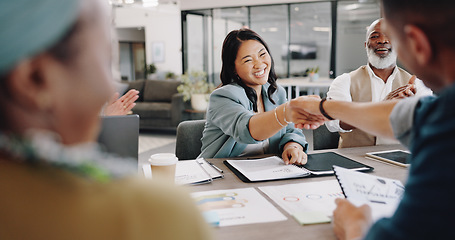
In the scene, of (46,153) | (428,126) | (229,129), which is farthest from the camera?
(229,129)

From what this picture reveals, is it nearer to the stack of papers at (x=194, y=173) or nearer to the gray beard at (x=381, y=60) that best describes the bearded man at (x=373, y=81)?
the gray beard at (x=381, y=60)

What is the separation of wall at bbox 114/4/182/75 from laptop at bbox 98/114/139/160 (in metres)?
12.9

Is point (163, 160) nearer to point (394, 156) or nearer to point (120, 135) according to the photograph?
point (120, 135)

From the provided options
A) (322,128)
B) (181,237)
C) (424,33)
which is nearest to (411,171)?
(424,33)

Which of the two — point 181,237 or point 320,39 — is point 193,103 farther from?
point 181,237

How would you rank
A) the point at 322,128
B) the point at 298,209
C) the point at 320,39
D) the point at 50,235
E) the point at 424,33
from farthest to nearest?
the point at 320,39 → the point at 322,128 → the point at 298,209 → the point at 424,33 → the point at 50,235

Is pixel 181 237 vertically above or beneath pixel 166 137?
above

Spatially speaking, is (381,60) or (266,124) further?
(381,60)

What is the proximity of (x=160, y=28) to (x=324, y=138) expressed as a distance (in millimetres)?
12803

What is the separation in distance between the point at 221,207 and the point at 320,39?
955 centimetres

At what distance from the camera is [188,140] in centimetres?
217

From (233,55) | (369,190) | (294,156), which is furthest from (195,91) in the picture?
(369,190)

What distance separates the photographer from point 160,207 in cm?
42

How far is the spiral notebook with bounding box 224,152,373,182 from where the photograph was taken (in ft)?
4.85
